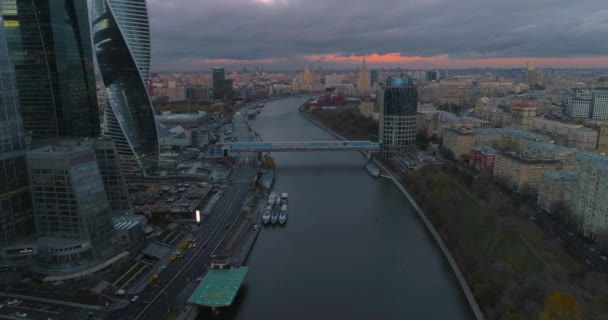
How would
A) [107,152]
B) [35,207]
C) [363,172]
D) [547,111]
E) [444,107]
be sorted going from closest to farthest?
[35,207]
[107,152]
[363,172]
[547,111]
[444,107]

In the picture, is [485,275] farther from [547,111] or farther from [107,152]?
[547,111]

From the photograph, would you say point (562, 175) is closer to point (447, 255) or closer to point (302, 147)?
point (447, 255)

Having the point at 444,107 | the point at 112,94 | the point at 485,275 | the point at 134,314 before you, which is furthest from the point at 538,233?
the point at 444,107

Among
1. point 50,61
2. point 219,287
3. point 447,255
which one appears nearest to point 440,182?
point 447,255

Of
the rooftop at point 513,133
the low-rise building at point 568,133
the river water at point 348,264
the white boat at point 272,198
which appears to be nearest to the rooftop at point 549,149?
the rooftop at point 513,133

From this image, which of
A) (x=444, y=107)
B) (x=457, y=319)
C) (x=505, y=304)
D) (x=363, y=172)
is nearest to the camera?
(x=505, y=304)

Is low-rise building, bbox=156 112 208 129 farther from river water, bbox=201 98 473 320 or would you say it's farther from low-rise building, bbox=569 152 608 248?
low-rise building, bbox=569 152 608 248

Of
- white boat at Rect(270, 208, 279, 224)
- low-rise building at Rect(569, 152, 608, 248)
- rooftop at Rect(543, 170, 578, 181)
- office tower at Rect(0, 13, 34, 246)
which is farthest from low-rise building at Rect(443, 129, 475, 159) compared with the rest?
office tower at Rect(0, 13, 34, 246)

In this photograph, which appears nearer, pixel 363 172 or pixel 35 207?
pixel 35 207
